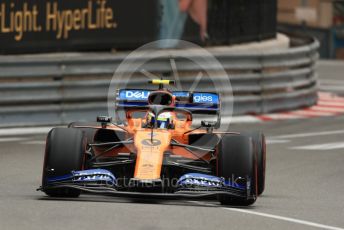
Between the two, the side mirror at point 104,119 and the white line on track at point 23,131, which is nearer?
the side mirror at point 104,119

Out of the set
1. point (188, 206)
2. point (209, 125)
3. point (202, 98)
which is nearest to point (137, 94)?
point (202, 98)

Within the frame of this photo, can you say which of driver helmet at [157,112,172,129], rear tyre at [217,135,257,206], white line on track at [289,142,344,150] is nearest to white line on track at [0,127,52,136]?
white line on track at [289,142,344,150]

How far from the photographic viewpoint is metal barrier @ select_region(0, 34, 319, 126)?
18.8 meters

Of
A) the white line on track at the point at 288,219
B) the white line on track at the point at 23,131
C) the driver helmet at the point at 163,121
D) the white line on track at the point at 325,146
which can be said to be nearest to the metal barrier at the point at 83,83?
the white line on track at the point at 23,131

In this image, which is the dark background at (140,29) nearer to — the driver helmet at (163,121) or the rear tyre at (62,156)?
the driver helmet at (163,121)

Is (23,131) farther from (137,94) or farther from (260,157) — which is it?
(260,157)

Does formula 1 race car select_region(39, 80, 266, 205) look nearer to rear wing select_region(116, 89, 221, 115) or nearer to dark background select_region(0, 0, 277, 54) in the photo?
rear wing select_region(116, 89, 221, 115)

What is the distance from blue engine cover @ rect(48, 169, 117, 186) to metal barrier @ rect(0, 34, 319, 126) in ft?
23.7

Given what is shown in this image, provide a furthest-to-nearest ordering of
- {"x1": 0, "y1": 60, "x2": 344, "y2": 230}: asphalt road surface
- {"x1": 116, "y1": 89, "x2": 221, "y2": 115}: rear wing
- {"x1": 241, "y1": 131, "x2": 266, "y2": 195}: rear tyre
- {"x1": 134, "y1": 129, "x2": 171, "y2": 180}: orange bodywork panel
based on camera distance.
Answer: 1. {"x1": 116, "y1": 89, "x2": 221, "y2": 115}: rear wing
2. {"x1": 241, "y1": 131, "x2": 266, "y2": 195}: rear tyre
3. {"x1": 134, "y1": 129, "x2": 171, "y2": 180}: orange bodywork panel
4. {"x1": 0, "y1": 60, "x2": 344, "y2": 230}: asphalt road surface

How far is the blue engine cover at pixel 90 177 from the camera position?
37.3 feet

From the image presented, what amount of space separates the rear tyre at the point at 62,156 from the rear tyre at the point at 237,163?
132cm

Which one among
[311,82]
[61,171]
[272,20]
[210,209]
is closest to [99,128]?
[61,171]

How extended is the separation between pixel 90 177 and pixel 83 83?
8173mm

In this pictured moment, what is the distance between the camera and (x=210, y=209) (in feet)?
36.3
